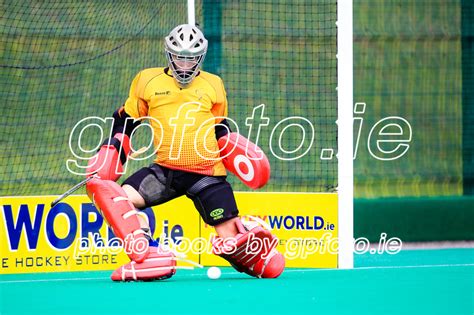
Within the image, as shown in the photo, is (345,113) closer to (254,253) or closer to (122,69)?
(254,253)

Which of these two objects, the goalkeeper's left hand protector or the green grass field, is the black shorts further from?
the green grass field

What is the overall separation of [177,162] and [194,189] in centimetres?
19

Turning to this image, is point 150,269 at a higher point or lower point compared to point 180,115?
lower

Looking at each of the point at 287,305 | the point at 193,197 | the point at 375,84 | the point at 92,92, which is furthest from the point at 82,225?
the point at 375,84

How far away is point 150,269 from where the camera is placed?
6578 mm

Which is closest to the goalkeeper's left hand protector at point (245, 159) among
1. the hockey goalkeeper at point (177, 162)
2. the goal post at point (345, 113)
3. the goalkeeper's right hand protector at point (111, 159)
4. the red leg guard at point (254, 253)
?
the hockey goalkeeper at point (177, 162)

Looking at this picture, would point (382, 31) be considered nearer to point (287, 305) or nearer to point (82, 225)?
point (82, 225)

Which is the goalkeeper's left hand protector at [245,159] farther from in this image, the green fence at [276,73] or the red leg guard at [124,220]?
the green fence at [276,73]

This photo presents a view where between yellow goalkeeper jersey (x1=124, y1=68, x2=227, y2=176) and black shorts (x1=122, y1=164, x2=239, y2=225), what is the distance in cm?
5

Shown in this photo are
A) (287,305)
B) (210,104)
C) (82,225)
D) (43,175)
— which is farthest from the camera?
(43,175)

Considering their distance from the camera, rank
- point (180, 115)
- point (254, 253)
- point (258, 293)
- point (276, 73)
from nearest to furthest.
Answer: point (258, 293)
point (180, 115)
point (254, 253)
point (276, 73)

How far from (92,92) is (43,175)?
84 cm

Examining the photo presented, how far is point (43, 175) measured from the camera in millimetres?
9102

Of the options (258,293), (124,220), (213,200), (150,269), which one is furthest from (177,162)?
(258,293)
